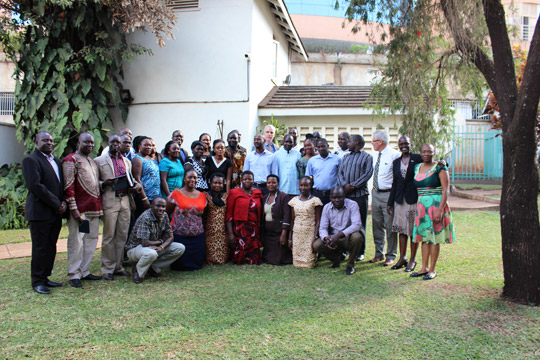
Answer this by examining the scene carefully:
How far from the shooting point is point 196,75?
1244 centimetres

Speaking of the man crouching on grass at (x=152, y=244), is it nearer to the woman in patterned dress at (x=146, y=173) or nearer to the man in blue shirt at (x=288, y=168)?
the woman in patterned dress at (x=146, y=173)

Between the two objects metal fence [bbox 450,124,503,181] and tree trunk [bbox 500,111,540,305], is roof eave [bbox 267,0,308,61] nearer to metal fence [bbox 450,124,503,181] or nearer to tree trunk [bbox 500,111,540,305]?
metal fence [bbox 450,124,503,181]

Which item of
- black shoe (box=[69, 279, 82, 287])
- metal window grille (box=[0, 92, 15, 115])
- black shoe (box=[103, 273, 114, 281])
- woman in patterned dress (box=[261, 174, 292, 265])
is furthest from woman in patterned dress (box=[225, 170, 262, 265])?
metal window grille (box=[0, 92, 15, 115])

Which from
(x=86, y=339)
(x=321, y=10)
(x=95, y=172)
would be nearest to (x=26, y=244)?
(x=95, y=172)

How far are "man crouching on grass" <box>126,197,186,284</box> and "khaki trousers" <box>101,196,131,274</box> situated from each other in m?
0.19

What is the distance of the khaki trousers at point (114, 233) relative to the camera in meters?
6.16

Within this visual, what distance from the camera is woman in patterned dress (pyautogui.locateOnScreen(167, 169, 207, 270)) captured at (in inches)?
265

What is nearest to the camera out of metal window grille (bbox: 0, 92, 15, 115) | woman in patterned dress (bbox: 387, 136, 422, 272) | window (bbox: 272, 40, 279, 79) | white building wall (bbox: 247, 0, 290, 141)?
woman in patterned dress (bbox: 387, 136, 422, 272)

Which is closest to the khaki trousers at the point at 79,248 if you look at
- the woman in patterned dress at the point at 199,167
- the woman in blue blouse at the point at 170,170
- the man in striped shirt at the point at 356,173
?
the woman in blue blouse at the point at 170,170

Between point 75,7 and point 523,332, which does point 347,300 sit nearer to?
point 523,332

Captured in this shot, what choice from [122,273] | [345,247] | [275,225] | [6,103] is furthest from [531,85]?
[6,103]

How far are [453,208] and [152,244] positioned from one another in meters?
9.34

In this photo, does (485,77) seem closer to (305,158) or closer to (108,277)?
(305,158)

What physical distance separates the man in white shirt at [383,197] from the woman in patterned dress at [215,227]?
2.33 meters
